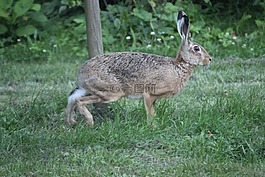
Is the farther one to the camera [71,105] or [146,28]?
[146,28]

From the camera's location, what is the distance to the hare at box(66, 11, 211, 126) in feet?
21.6

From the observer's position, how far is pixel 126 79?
21.8 ft

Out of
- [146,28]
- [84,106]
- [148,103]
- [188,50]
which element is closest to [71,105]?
[84,106]

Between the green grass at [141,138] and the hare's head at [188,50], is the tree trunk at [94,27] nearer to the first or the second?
the green grass at [141,138]

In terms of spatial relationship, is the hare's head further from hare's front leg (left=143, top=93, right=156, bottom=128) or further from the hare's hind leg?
the hare's hind leg

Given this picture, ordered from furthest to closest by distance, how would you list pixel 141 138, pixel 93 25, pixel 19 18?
1. pixel 19 18
2. pixel 93 25
3. pixel 141 138

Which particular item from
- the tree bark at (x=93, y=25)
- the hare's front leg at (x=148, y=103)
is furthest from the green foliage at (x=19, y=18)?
the hare's front leg at (x=148, y=103)

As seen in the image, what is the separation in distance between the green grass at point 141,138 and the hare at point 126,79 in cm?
20

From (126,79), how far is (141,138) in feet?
2.32

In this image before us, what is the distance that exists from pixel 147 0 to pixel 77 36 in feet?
4.00

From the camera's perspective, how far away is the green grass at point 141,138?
5.61 metres

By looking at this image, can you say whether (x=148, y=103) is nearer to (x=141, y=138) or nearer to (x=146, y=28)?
(x=141, y=138)

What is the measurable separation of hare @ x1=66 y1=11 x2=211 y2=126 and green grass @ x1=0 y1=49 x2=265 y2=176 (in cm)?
20

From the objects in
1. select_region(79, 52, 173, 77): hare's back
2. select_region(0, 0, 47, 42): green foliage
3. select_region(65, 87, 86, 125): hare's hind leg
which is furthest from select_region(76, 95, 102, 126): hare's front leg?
select_region(0, 0, 47, 42): green foliage
